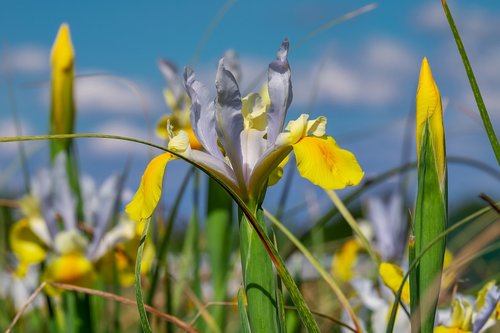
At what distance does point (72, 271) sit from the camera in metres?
2.09

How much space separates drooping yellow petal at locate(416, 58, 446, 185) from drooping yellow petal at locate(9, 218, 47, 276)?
5.05 ft

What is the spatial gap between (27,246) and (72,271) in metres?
0.23

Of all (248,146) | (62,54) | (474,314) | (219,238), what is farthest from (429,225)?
(62,54)

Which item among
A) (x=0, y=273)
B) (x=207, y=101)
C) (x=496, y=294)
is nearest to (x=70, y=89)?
(x=207, y=101)

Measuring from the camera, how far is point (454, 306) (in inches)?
47.9

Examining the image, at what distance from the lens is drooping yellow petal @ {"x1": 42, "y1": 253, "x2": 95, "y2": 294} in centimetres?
207

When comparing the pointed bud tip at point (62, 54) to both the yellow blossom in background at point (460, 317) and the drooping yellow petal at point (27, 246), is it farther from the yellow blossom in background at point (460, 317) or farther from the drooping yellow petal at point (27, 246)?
the yellow blossom in background at point (460, 317)

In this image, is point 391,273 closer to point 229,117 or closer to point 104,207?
point 229,117

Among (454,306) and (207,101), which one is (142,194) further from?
(454,306)

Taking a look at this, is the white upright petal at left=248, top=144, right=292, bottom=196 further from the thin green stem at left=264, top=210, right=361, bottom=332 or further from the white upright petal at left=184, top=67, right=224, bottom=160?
the thin green stem at left=264, top=210, right=361, bottom=332

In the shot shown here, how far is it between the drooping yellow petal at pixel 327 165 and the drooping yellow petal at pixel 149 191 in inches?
6.3

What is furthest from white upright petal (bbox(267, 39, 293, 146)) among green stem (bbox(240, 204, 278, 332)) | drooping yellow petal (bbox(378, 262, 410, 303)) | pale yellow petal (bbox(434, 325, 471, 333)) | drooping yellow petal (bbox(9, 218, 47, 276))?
drooping yellow petal (bbox(9, 218, 47, 276))

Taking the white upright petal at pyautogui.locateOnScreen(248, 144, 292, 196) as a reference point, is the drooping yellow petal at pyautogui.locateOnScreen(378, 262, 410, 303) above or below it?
below

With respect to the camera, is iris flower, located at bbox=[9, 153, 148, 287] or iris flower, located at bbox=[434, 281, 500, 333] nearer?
iris flower, located at bbox=[434, 281, 500, 333]
